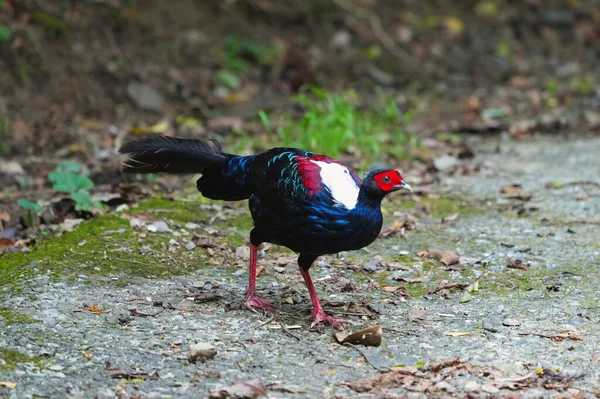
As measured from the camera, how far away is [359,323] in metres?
4.19

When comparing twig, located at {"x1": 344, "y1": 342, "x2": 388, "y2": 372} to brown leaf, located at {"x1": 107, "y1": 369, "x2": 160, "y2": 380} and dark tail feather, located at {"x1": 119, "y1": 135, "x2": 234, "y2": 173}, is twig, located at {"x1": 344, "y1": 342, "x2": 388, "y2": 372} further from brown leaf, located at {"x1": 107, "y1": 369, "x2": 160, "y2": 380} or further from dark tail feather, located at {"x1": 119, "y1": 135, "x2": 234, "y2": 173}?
dark tail feather, located at {"x1": 119, "y1": 135, "x2": 234, "y2": 173}

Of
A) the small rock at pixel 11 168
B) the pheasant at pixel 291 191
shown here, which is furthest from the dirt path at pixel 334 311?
the small rock at pixel 11 168

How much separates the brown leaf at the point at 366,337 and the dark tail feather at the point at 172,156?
1.23 meters

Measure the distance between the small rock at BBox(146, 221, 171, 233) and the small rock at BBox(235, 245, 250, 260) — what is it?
46 cm

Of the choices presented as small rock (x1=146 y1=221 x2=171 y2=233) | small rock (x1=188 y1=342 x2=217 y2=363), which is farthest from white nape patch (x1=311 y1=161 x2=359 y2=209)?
small rock (x1=146 y1=221 x2=171 y2=233)

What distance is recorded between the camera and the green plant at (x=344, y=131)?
721cm

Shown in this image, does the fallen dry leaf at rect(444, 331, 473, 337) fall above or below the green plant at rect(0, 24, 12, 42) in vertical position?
below

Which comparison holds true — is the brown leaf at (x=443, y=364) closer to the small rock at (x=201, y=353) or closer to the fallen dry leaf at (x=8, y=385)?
the small rock at (x=201, y=353)

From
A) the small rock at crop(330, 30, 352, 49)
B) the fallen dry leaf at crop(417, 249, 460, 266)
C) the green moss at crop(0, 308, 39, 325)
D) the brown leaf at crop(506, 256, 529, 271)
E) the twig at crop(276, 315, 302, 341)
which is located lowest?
the green moss at crop(0, 308, 39, 325)

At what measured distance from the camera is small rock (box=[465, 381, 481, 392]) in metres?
3.44

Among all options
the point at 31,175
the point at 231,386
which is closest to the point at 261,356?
the point at 231,386

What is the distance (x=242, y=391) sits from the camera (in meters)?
3.31

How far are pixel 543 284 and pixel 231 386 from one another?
212 cm

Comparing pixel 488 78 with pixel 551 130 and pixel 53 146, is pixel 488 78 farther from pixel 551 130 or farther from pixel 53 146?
pixel 53 146
